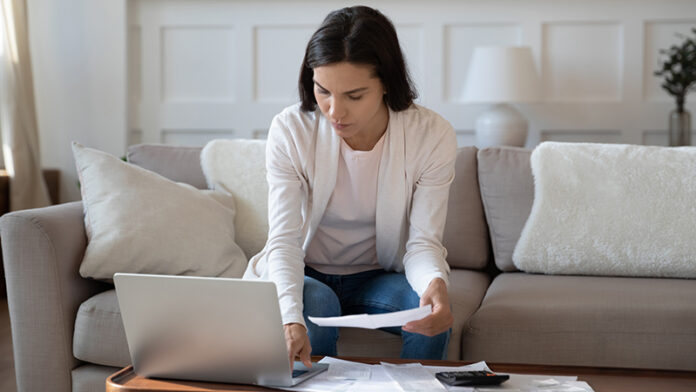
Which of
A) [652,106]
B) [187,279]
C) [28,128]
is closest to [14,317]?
[187,279]

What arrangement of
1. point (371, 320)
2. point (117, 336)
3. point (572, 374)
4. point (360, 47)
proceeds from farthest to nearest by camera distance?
point (117, 336) < point (360, 47) < point (572, 374) < point (371, 320)

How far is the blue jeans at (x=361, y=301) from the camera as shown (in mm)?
1432

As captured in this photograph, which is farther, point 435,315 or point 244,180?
point 244,180

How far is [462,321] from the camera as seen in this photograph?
1664 millimetres

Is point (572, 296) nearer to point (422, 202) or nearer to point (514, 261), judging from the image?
point (514, 261)

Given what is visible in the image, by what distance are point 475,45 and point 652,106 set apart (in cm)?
79

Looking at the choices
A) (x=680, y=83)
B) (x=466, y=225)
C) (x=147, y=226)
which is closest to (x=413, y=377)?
(x=147, y=226)

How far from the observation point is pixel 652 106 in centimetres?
319

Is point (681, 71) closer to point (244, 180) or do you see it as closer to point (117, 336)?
point (244, 180)

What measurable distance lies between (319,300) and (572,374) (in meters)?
0.49

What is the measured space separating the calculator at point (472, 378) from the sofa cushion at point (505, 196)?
103cm

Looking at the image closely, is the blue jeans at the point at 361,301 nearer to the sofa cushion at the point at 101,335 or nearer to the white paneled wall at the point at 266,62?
the sofa cushion at the point at 101,335

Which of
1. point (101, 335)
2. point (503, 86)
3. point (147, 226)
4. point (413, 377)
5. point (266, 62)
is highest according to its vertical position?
point (266, 62)

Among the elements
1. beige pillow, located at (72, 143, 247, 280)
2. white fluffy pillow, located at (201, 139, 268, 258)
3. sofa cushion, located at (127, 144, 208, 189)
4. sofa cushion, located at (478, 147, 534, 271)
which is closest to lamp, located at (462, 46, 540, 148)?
sofa cushion, located at (478, 147, 534, 271)
